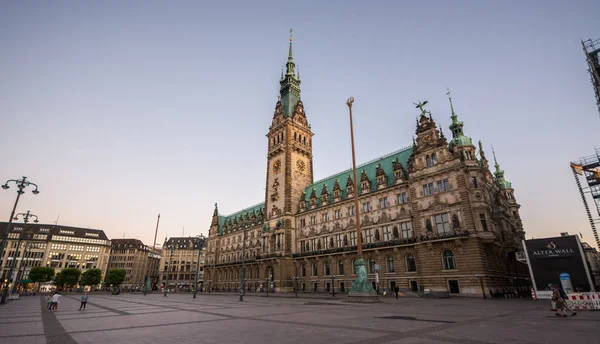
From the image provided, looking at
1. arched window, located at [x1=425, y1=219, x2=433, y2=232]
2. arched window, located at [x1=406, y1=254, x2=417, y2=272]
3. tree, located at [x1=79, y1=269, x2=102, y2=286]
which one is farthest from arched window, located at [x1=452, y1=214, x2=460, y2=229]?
tree, located at [x1=79, y1=269, x2=102, y2=286]

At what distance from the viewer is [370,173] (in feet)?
191

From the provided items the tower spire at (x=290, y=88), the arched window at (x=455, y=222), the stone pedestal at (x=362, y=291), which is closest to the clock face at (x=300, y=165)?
the tower spire at (x=290, y=88)

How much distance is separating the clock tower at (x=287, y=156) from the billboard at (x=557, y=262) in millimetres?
43557

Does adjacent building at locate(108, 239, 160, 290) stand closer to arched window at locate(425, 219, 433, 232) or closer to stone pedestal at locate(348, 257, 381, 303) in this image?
arched window at locate(425, 219, 433, 232)

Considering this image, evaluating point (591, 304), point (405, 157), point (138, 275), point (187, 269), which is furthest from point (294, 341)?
point (138, 275)

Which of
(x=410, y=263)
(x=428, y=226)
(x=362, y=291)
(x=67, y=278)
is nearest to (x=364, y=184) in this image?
(x=428, y=226)

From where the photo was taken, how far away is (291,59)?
85812 millimetres

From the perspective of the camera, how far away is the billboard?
32469 mm

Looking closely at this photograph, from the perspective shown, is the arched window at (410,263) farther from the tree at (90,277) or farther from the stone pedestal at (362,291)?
the tree at (90,277)

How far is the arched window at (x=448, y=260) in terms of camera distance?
130 feet

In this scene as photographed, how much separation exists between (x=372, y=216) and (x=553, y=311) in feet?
106

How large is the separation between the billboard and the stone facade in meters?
4.53

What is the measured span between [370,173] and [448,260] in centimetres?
2253

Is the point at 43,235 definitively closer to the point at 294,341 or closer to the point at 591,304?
the point at 294,341
